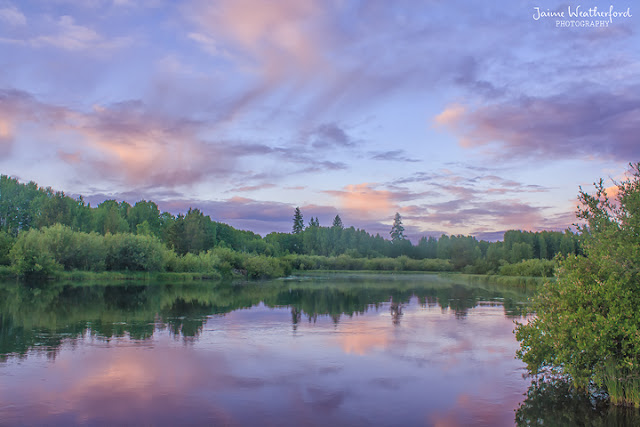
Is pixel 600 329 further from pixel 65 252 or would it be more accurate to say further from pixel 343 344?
pixel 65 252

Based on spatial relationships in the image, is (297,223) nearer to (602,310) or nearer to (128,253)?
(128,253)

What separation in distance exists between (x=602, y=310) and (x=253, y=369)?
9.61 m

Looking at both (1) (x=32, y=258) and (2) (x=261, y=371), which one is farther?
(1) (x=32, y=258)

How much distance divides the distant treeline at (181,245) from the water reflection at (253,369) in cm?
526

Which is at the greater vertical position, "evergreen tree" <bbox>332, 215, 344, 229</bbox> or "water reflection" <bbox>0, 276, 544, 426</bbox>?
"evergreen tree" <bbox>332, 215, 344, 229</bbox>

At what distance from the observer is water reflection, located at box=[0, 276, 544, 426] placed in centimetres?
1030

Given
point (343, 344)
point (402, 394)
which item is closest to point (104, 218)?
point (343, 344)

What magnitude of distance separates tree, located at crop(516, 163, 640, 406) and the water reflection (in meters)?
1.75

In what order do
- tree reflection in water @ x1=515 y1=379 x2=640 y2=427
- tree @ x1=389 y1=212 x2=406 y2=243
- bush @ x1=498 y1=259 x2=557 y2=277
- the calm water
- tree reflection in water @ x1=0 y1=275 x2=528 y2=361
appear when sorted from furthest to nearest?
1. tree @ x1=389 y1=212 x2=406 y2=243
2. bush @ x1=498 y1=259 x2=557 y2=277
3. tree reflection in water @ x1=0 y1=275 x2=528 y2=361
4. the calm water
5. tree reflection in water @ x1=515 y1=379 x2=640 y2=427

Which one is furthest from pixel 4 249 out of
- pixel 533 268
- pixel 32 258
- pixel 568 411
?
pixel 533 268

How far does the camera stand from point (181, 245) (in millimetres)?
87250

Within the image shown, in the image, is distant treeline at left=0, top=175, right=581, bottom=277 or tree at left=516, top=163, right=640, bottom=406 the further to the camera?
distant treeline at left=0, top=175, right=581, bottom=277

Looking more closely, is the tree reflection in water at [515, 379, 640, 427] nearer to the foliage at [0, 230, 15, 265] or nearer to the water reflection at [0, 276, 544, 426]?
the water reflection at [0, 276, 544, 426]

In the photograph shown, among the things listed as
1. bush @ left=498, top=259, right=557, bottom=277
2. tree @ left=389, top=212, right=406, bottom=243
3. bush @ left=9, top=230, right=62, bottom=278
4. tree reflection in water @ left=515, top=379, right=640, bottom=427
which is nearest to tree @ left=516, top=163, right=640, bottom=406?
tree reflection in water @ left=515, top=379, right=640, bottom=427
